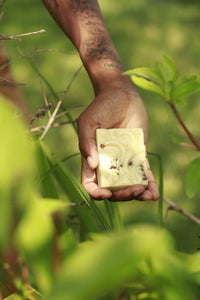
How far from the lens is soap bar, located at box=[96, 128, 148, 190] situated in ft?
3.62

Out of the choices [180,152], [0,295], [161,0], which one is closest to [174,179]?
[180,152]

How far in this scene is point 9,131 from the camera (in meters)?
0.20

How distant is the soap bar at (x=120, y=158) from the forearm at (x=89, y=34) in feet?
0.83

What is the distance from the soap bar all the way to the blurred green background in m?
0.61

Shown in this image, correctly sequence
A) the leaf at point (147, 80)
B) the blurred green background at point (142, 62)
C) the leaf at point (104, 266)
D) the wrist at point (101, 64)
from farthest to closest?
the blurred green background at point (142, 62) < the wrist at point (101, 64) < the leaf at point (147, 80) < the leaf at point (104, 266)

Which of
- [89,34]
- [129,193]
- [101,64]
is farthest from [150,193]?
[89,34]

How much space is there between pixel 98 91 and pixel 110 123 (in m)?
0.14

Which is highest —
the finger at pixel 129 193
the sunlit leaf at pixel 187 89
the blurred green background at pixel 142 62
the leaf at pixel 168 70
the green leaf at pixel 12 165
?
the green leaf at pixel 12 165

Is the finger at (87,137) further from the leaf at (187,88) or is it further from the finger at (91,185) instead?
the leaf at (187,88)

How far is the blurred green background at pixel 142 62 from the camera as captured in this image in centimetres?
181

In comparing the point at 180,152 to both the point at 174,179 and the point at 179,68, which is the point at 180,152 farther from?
the point at 179,68

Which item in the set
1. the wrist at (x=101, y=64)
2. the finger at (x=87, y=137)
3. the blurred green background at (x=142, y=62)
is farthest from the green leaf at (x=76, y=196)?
the blurred green background at (x=142, y=62)

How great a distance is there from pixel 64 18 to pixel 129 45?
1435mm

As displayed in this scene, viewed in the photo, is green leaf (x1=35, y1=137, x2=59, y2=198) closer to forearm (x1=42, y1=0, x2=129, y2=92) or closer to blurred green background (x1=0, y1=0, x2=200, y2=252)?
forearm (x1=42, y1=0, x2=129, y2=92)
